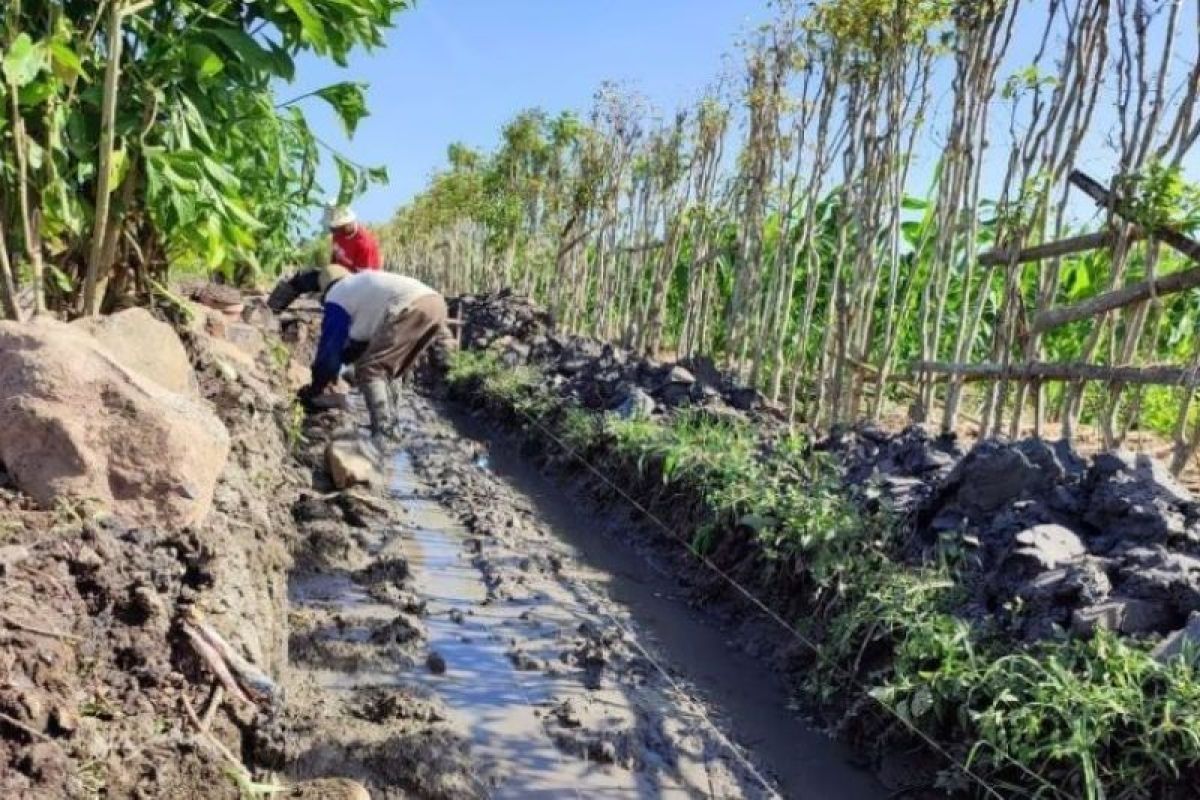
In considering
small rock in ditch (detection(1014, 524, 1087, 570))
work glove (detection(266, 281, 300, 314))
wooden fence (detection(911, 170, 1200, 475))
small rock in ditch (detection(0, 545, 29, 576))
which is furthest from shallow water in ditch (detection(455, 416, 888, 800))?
work glove (detection(266, 281, 300, 314))

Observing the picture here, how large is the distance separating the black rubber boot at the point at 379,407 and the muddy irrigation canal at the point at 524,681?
70.3 inches

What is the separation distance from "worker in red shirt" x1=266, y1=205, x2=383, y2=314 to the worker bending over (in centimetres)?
104

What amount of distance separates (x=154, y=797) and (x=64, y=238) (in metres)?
2.98

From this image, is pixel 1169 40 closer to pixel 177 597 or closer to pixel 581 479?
pixel 581 479

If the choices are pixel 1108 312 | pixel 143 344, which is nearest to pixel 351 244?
pixel 143 344

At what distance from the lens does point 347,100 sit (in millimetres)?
4738

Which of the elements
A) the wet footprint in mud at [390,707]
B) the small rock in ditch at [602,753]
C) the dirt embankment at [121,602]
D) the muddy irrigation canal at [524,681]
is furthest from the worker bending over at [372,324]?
the small rock in ditch at [602,753]

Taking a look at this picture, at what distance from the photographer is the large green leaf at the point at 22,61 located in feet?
10.4

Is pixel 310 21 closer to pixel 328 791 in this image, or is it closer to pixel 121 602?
pixel 121 602

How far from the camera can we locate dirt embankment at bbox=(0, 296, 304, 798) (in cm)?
203

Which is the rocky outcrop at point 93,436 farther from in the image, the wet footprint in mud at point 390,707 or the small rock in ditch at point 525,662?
the small rock in ditch at point 525,662

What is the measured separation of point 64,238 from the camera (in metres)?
4.41

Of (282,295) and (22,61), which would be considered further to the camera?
(282,295)

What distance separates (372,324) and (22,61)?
4.37 meters
